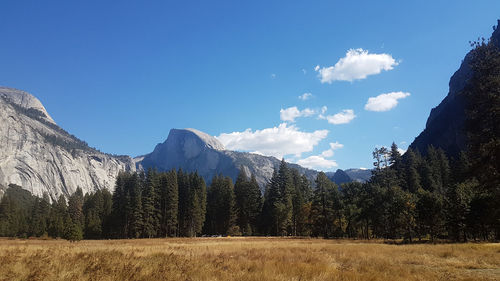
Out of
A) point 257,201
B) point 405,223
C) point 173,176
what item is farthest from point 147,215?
point 405,223

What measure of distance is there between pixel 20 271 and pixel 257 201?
7301cm

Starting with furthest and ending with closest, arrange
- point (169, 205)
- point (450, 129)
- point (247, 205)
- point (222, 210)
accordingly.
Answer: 1. point (450, 129)
2. point (247, 205)
3. point (222, 210)
4. point (169, 205)

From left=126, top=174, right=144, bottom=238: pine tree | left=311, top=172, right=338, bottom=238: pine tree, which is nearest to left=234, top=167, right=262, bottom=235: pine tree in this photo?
left=311, top=172, right=338, bottom=238: pine tree

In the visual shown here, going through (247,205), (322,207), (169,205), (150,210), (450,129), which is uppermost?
(450,129)

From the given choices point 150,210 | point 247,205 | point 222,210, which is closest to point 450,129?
point 247,205

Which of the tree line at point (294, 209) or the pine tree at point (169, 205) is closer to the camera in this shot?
the tree line at point (294, 209)

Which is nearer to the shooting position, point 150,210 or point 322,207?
point 150,210

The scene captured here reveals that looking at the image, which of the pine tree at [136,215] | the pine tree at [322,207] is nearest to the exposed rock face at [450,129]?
the pine tree at [322,207]

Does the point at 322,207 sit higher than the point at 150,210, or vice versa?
the point at 150,210

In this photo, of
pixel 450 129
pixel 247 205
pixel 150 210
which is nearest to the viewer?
pixel 150 210

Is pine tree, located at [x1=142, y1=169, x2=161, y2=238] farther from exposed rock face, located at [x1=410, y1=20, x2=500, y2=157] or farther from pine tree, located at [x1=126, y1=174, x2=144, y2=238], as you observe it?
exposed rock face, located at [x1=410, y1=20, x2=500, y2=157]

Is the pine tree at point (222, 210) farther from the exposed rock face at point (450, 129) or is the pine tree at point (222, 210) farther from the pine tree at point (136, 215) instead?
the exposed rock face at point (450, 129)

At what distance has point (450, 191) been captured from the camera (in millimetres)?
45781

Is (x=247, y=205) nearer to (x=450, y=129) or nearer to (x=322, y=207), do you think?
(x=322, y=207)
